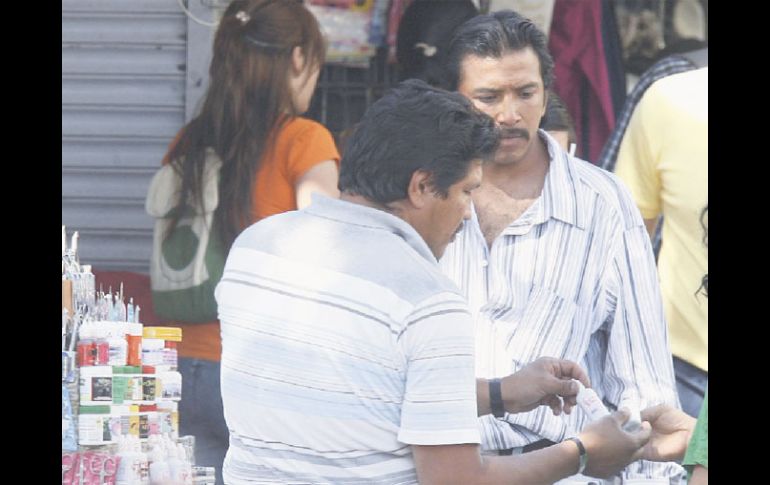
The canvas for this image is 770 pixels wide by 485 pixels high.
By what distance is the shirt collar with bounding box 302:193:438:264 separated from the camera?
238 cm

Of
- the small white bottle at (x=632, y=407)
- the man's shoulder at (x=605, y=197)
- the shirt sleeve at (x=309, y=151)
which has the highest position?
the man's shoulder at (x=605, y=197)

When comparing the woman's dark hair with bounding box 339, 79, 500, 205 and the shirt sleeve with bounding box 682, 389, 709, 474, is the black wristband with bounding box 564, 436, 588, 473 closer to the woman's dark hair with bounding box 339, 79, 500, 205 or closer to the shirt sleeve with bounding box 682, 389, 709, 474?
the shirt sleeve with bounding box 682, 389, 709, 474

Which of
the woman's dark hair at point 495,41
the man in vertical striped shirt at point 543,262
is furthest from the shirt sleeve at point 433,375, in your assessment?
the woman's dark hair at point 495,41

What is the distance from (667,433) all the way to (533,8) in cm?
136

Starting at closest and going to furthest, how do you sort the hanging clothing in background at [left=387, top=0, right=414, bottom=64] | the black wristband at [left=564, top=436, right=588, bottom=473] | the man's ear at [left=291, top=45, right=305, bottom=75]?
1. the black wristband at [left=564, top=436, right=588, bottom=473]
2. the man's ear at [left=291, top=45, right=305, bottom=75]
3. the hanging clothing in background at [left=387, top=0, right=414, bottom=64]

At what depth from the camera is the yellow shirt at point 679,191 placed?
3.78 metres

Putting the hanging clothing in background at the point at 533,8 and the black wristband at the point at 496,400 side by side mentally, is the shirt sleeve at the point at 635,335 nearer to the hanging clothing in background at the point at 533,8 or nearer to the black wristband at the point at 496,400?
the black wristband at the point at 496,400

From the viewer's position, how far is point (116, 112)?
3.76 m

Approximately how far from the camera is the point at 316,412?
2.34 metres

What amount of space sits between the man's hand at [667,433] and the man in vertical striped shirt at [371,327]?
2.14ft

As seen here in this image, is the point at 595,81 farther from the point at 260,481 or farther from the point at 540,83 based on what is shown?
the point at 260,481

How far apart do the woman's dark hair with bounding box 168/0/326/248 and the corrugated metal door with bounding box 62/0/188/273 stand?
0.32ft

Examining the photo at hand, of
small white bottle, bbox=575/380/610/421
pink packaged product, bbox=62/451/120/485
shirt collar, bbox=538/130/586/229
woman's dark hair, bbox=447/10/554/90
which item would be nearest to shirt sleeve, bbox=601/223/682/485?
shirt collar, bbox=538/130/586/229

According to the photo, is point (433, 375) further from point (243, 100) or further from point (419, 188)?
point (243, 100)
